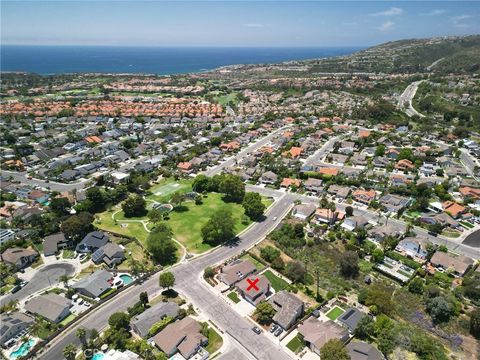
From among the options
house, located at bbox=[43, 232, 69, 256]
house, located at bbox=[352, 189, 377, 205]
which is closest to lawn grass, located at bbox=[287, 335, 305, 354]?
house, located at bbox=[352, 189, 377, 205]

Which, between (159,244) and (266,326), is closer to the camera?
(266,326)

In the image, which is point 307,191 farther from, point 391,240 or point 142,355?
point 142,355

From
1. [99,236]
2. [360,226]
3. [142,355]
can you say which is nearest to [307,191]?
[360,226]

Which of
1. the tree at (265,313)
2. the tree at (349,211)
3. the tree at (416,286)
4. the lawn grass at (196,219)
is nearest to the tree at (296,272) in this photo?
the tree at (265,313)

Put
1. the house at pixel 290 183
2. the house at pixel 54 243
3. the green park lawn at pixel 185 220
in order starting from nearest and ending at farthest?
1. the house at pixel 54 243
2. the green park lawn at pixel 185 220
3. the house at pixel 290 183

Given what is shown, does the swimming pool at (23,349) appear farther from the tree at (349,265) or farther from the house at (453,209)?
the house at (453,209)
